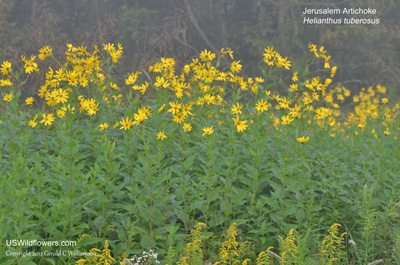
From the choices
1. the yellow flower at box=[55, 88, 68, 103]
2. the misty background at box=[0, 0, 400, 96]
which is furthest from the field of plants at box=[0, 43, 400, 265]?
the misty background at box=[0, 0, 400, 96]

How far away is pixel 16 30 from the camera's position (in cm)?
1599

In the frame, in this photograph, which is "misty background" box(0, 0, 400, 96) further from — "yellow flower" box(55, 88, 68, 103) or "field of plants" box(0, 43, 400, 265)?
"yellow flower" box(55, 88, 68, 103)

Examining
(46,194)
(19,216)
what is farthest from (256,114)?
(19,216)

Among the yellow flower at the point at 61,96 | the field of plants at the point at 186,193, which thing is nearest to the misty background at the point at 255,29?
the field of plants at the point at 186,193

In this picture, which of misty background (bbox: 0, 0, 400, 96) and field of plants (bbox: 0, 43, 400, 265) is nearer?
field of plants (bbox: 0, 43, 400, 265)

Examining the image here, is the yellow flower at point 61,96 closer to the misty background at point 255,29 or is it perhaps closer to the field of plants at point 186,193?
the field of plants at point 186,193

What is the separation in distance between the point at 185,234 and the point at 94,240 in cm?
58

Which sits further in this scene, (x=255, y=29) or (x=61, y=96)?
(x=255, y=29)

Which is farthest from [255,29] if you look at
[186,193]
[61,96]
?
[186,193]

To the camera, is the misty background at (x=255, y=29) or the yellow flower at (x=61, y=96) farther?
the misty background at (x=255, y=29)

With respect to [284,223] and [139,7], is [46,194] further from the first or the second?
[139,7]

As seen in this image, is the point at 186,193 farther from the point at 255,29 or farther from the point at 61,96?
the point at 255,29

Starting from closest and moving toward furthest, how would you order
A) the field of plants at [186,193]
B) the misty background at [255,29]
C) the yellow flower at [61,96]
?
the field of plants at [186,193] < the yellow flower at [61,96] < the misty background at [255,29]

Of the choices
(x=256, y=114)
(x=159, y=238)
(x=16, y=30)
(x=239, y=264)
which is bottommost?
(x=239, y=264)
